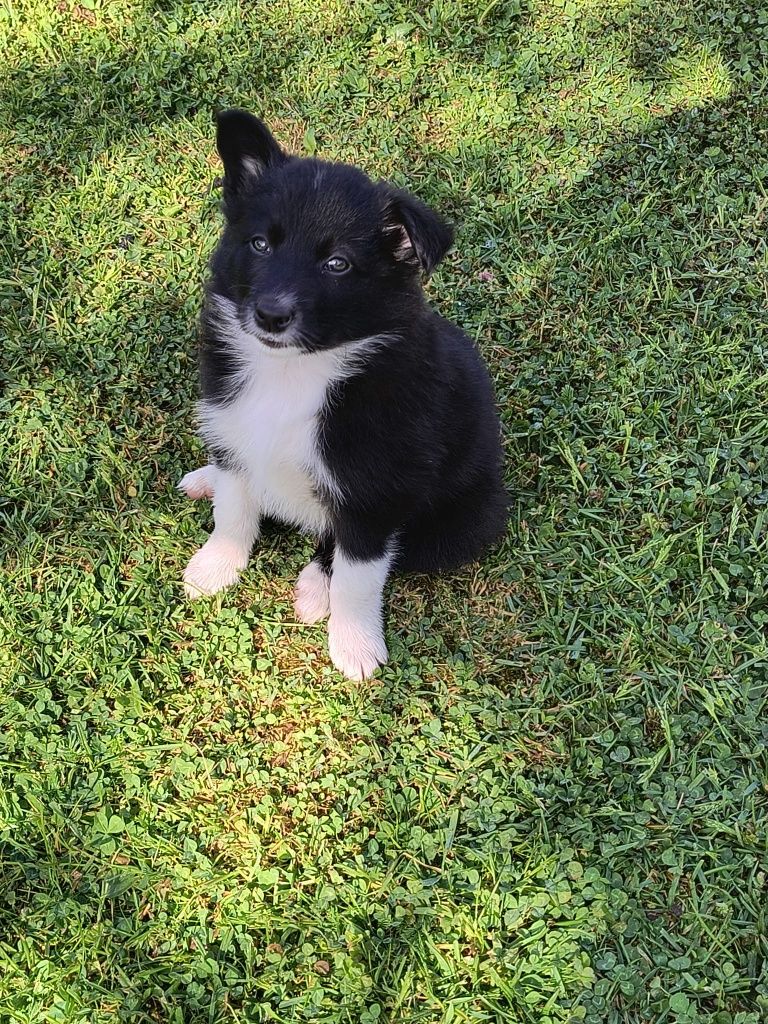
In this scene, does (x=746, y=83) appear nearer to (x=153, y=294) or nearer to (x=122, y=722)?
(x=153, y=294)

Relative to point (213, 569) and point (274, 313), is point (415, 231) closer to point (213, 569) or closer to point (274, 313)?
point (274, 313)

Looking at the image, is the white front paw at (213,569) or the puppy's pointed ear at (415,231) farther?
the white front paw at (213,569)

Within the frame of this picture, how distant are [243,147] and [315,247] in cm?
44

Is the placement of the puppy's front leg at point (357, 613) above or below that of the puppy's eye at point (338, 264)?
below

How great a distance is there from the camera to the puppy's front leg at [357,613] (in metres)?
2.80

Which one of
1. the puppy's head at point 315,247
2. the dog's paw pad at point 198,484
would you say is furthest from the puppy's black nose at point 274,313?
the dog's paw pad at point 198,484

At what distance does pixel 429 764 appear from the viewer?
9.57 ft

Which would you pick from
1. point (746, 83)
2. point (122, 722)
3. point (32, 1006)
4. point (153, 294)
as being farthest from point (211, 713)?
point (746, 83)

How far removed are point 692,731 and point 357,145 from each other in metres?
3.48

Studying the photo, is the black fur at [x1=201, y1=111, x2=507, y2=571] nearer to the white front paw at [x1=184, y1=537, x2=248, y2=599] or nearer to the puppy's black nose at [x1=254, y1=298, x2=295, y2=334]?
the puppy's black nose at [x1=254, y1=298, x2=295, y2=334]

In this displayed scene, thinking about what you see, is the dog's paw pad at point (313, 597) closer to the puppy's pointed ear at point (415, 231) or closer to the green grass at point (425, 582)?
the green grass at point (425, 582)

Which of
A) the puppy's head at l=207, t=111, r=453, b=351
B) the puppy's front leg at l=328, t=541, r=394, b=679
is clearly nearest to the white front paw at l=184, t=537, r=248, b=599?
the puppy's front leg at l=328, t=541, r=394, b=679

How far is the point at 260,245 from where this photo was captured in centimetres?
235

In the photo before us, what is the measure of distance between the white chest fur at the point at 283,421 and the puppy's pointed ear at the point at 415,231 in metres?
0.37
